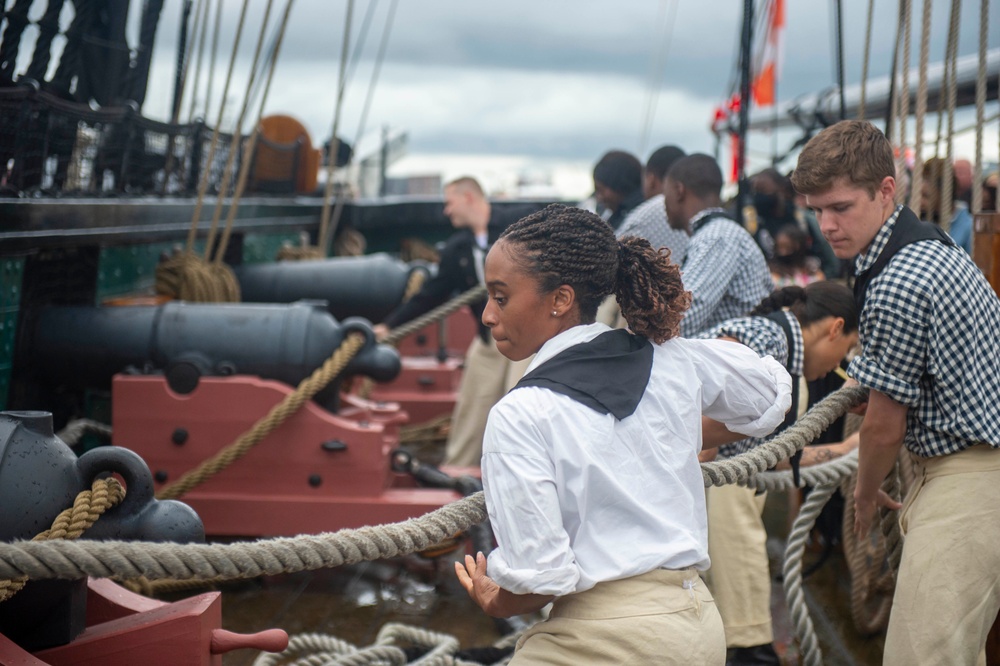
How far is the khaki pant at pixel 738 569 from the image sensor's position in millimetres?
3016

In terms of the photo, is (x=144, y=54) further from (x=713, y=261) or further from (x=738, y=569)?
(x=738, y=569)

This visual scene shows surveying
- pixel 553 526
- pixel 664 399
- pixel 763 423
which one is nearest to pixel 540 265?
pixel 664 399

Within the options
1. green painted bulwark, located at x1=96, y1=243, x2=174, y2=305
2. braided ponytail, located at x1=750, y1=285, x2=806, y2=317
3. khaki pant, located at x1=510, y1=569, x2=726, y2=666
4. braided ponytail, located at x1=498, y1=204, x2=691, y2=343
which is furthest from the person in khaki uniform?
khaki pant, located at x1=510, y1=569, x2=726, y2=666

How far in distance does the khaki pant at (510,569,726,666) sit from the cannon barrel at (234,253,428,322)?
15.5 ft

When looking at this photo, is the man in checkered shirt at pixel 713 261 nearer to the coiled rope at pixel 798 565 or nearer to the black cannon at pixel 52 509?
the coiled rope at pixel 798 565

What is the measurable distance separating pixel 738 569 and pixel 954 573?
100 centimetres

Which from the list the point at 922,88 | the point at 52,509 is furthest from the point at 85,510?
the point at 922,88

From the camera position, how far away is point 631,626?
1.57 meters

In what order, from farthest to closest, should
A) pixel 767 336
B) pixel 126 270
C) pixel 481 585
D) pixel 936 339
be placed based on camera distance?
pixel 126 270, pixel 767 336, pixel 936 339, pixel 481 585

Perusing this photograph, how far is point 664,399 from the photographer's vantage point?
1624 mm

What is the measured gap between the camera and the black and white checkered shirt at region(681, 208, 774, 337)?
122 inches

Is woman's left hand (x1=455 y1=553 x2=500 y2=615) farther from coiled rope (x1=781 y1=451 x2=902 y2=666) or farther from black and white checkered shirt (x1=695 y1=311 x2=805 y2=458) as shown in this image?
coiled rope (x1=781 y1=451 x2=902 y2=666)

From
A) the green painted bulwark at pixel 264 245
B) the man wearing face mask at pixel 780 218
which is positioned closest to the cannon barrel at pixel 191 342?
the man wearing face mask at pixel 780 218

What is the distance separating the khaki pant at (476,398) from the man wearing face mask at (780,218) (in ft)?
5.24
